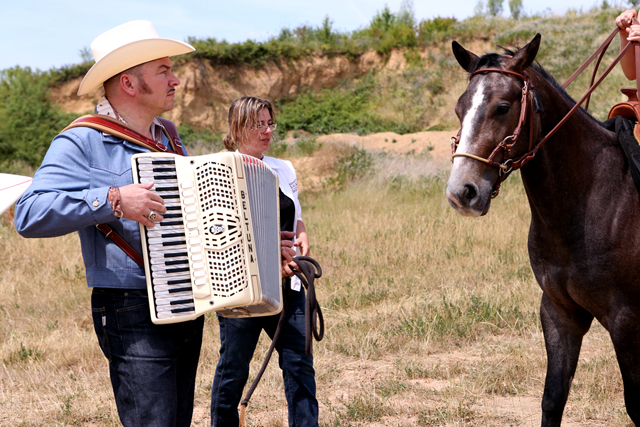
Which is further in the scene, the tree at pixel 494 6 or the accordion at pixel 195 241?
the tree at pixel 494 6

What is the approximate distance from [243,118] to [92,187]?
1339mm

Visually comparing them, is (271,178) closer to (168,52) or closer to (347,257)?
(168,52)

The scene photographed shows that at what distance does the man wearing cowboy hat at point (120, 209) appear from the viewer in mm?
2039

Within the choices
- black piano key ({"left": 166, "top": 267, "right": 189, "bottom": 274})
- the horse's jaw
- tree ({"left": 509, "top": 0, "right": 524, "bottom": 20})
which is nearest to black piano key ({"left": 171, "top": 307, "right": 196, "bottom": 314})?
black piano key ({"left": 166, "top": 267, "right": 189, "bottom": 274})

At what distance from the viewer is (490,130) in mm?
2672

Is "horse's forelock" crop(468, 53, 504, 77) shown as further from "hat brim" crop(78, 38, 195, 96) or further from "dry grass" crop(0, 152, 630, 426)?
"dry grass" crop(0, 152, 630, 426)

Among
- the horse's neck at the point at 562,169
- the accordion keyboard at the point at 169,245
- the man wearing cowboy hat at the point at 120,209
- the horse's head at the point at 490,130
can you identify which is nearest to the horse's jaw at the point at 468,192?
the horse's head at the point at 490,130

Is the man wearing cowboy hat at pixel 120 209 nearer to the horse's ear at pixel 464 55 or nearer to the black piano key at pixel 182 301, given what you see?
the black piano key at pixel 182 301

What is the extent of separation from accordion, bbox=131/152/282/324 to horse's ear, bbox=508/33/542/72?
1.55 metres

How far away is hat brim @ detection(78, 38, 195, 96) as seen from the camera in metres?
2.26

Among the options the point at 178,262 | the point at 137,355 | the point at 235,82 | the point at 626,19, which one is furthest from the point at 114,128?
the point at 235,82

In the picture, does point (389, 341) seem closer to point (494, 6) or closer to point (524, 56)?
point (524, 56)

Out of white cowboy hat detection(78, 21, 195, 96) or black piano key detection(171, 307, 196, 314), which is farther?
white cowboy hat detection(78, 21, 195, 96)

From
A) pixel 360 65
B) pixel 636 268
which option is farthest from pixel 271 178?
pixel 360 65
